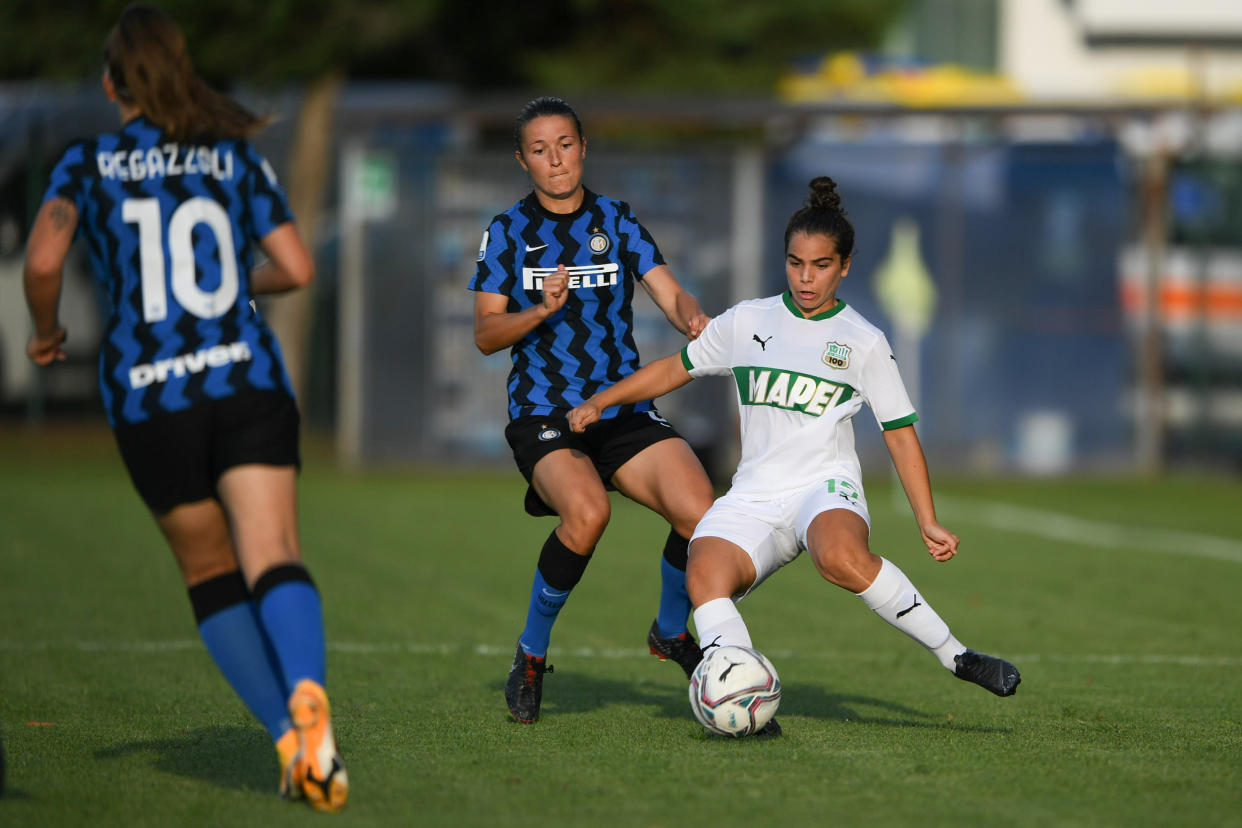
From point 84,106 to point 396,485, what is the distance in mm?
7082

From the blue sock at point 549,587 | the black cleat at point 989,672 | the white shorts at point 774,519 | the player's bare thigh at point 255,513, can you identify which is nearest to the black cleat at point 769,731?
the white shorts at point 774,519

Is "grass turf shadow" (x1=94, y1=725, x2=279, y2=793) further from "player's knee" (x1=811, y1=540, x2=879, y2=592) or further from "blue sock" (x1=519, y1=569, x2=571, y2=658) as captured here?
"player's knee" (x1=811, y1=540, x2=879, y2=592)

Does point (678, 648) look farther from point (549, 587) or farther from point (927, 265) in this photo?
point (927, 265)

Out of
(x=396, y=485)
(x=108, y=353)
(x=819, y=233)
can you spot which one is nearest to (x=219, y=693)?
(x=108, y=353)

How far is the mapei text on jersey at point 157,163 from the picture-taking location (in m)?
4.38

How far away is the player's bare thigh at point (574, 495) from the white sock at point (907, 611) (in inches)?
36.6

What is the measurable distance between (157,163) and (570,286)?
73.0 inches

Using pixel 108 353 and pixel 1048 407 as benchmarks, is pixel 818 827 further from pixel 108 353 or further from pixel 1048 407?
pixel 1048 407

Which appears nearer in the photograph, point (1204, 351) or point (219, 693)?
point (219, 693)

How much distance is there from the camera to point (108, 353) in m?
4.45

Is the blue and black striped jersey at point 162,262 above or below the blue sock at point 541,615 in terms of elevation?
above

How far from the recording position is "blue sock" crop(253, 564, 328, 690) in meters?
4.33

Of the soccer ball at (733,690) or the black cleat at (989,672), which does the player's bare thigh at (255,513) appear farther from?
the black cleat at (989,672)

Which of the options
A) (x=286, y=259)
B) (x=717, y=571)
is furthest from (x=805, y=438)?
(x=286, y=259)
